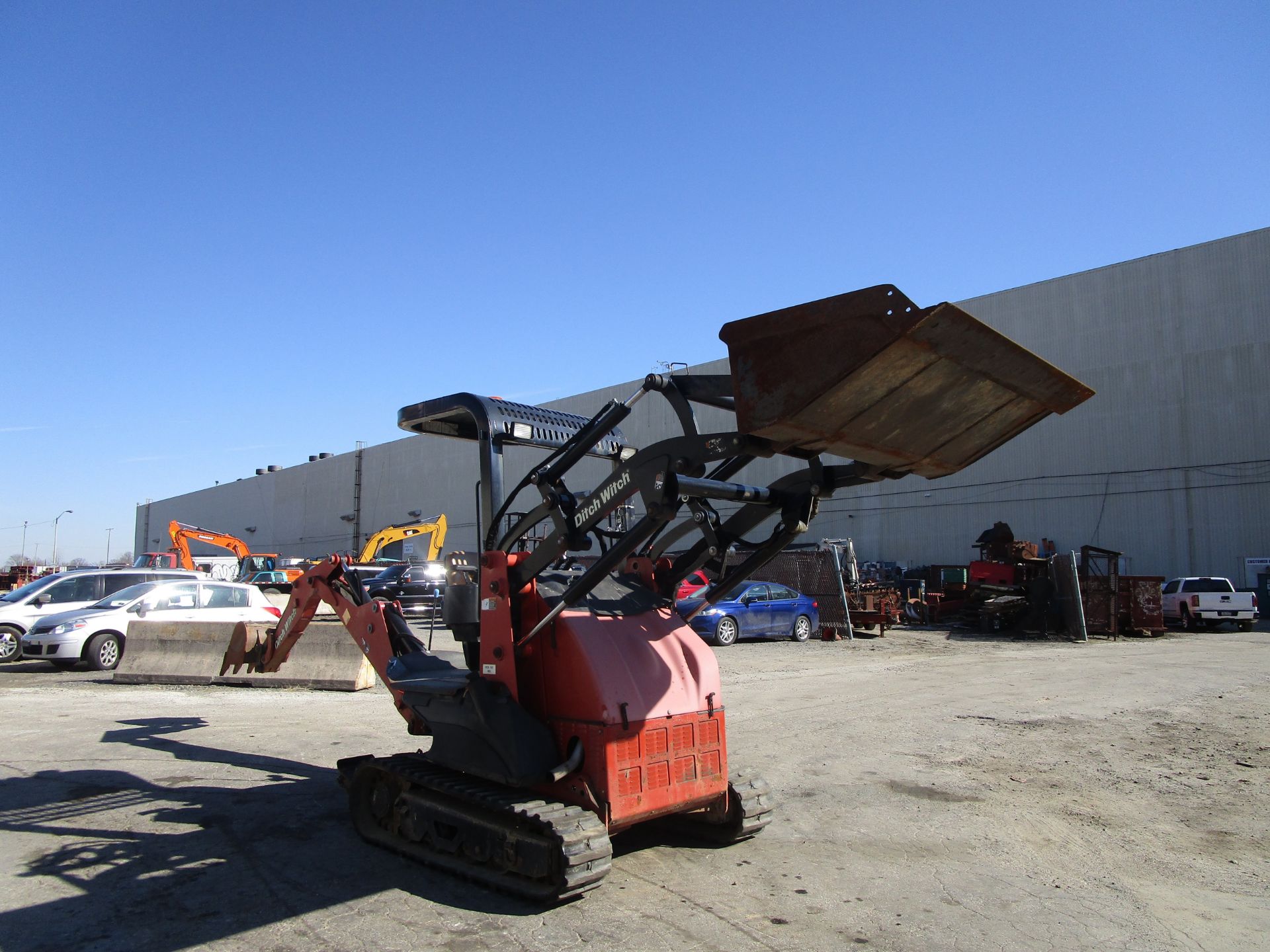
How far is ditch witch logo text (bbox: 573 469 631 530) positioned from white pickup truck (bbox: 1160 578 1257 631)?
24.9m

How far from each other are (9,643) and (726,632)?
12962 millimetres

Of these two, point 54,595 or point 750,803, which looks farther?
point 54,595

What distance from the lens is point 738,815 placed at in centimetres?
550

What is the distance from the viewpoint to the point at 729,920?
14.5 ft

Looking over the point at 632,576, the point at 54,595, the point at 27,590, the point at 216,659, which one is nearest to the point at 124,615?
the point at 54,595

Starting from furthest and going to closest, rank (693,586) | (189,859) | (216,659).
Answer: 1. (693,586)
2. (216,659)
3. (189,859)

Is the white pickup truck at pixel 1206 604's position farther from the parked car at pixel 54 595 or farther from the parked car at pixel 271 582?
the parked car at pixel 271 582

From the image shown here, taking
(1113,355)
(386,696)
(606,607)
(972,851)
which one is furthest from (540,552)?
(1113,355)

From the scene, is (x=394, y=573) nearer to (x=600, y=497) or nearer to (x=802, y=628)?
(x=802, y=628)

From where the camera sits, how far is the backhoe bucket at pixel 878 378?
372cm

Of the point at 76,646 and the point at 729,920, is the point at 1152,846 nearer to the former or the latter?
the point at 729,920

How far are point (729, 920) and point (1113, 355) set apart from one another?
115ft

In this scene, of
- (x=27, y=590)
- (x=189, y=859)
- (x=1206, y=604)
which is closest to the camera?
(x=189, y=859)

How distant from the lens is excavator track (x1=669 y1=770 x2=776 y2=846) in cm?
551
